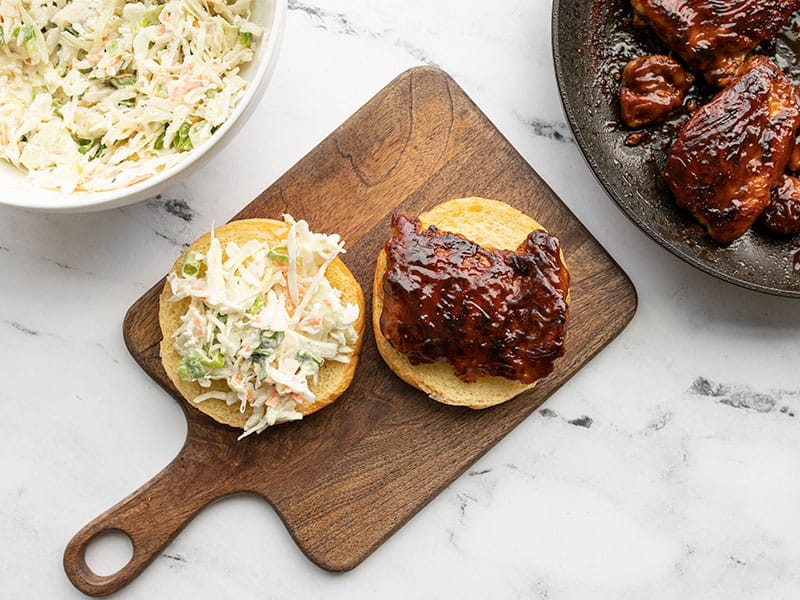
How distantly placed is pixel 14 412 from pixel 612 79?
10.7 feet

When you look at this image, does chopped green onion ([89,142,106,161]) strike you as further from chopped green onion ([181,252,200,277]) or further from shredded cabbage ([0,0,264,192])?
chopped green onion ([181,252,200,277])

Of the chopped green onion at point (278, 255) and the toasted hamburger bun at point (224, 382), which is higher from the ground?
the chopped green onion at point (278, 255)

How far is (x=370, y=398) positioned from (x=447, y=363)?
413 millimetres

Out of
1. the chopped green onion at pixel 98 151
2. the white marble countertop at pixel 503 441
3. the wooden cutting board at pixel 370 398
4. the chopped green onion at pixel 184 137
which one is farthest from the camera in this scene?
the white marble countertop at pixel 503 441

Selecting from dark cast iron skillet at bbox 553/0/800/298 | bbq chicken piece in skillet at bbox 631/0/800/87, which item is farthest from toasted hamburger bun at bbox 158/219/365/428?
bbq chicken piece in skillet at bbox 631/0/800/87

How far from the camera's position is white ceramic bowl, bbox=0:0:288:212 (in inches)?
126

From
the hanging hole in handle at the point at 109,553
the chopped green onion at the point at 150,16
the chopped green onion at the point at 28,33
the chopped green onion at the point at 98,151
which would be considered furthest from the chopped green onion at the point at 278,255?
the hanging hole in handle at the point at 109,553

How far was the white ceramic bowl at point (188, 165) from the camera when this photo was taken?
320 cm

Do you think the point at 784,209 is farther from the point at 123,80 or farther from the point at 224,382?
the point at 123,80

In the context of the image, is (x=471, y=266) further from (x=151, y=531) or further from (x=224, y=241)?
(x=151, y=531)

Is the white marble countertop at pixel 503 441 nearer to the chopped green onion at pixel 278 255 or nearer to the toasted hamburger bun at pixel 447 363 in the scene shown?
the toasted hamburger bun at pixel 447 363

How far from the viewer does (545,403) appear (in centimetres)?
388

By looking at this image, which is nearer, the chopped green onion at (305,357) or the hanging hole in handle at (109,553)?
the chopped green onion at (305,357)

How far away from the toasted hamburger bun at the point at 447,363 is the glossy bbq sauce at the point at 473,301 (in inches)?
4.6
